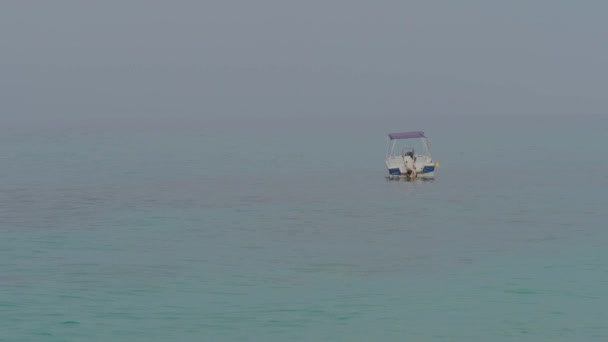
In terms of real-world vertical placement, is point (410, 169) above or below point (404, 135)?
below

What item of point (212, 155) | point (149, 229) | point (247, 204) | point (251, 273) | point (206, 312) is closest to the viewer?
point (206, 312)

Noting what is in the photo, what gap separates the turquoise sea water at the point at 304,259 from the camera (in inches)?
1231

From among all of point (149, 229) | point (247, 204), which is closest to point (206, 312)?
point (149, 229)

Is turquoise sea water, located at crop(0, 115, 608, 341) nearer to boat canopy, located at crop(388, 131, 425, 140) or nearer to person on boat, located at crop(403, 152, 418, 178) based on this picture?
person on boat, located at crop(403, 152, 418, 178)

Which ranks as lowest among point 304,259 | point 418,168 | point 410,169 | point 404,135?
point 304,259

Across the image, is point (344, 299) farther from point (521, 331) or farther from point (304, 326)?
point (521, 331)

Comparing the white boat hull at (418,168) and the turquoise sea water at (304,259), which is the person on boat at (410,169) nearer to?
the white boat hull at (418,168)

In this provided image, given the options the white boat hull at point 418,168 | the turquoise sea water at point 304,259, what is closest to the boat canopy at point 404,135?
the white boat hull at point 418,168

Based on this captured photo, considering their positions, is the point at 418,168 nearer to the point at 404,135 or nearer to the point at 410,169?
the point at 410,169

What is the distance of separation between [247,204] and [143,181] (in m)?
22.8

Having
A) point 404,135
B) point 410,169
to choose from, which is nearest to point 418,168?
point 410,169

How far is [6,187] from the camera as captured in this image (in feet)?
268

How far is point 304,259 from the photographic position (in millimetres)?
42781

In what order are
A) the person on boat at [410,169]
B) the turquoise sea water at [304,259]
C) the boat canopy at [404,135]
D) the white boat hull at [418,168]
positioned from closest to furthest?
1. the turquoise sea water at [304,259]
2. the person on boat at [410,169]
3. the boat canopy at [404,135]
4. the white boat hull at [418,168]
